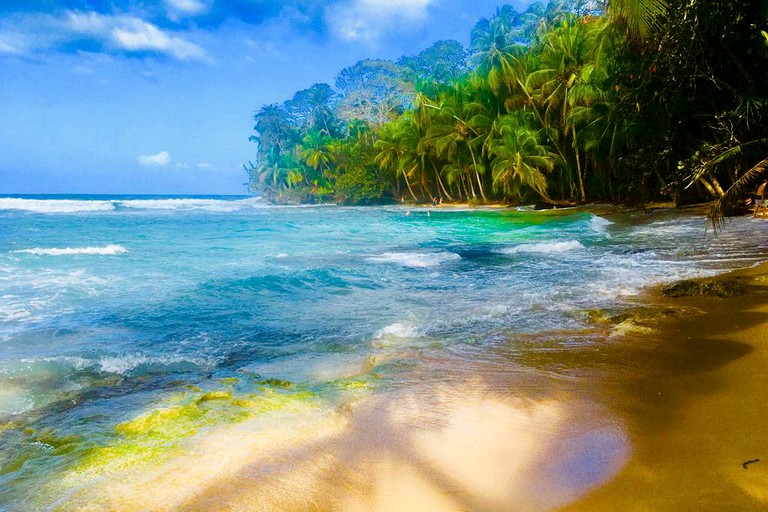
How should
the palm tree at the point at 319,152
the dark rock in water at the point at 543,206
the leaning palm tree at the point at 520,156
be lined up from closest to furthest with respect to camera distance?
the leaning palm tree at the point at 520,156
the dark rock in water at the point at 543,206
the palm tree at the point at 319,152

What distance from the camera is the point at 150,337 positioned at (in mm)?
7031

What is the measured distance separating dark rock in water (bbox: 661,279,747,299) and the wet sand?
2.45 metres

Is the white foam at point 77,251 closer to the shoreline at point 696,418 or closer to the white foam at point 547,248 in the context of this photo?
the white foam at point 547,248

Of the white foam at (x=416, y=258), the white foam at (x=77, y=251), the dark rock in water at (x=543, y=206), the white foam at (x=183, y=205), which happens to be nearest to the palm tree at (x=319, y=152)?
the white foam at (x=183, y=205)

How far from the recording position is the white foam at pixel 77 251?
1641 centimetres

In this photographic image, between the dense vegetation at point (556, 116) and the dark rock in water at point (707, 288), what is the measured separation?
137 cm

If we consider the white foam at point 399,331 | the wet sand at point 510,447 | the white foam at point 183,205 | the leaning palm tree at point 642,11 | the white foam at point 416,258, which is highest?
the leaning palm tree at point 642,11

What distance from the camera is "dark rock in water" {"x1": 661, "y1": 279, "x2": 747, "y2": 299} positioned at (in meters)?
7.05

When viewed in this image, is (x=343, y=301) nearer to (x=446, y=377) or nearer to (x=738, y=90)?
(x=446, y=377)

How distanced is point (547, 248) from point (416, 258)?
149 inches

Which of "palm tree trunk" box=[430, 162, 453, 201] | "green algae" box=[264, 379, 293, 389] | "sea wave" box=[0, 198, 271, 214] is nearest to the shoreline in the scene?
"green algae" box=[264, 379, 293, 389]

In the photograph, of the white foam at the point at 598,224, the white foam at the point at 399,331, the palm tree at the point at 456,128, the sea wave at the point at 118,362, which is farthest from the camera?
the palm tree at the point at 456,128

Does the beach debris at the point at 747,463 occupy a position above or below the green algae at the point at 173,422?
above

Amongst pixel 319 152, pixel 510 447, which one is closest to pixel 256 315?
pixel 510 447
